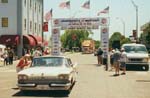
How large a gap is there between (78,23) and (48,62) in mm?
23590

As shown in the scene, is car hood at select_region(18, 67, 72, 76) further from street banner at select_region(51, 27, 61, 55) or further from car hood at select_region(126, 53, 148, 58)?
street banner at select_region(51, 27, 61, 55)

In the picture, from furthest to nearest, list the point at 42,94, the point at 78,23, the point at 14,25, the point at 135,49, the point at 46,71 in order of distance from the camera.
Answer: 1. the point at 14,25
2. the point at 78,23
3. the point at 135,49
4. the point at 42,94
5. the point at 46,71

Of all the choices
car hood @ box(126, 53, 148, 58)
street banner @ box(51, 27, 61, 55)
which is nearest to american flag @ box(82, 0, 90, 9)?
street banner @ box(51, 27, 61, 55)

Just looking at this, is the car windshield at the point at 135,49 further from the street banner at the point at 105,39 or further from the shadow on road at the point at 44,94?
the shadow on road at the point at 44,94

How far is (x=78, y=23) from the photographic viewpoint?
4172 cm

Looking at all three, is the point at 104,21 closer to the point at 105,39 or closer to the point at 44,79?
the point at 105,39

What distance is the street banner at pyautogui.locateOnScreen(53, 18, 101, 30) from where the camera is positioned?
40625 mm

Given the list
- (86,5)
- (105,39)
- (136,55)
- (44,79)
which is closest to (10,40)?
(86,5)

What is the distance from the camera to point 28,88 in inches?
643

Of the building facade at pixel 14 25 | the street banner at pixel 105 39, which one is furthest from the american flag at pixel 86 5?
the street banner at pixel 105 39

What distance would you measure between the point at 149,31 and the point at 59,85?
71248mm

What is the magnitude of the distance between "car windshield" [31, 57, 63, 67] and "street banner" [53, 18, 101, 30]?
2189 centimetres

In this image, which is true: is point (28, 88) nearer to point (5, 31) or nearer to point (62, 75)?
point (62, 75)

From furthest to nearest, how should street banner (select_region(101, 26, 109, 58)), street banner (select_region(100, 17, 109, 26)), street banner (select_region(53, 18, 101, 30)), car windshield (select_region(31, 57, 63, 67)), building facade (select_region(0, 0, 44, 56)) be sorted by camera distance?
building facade (select_region(0, 0, 44, 56)), street banner (select_region(53, 18, 101, 30)), street banner (select_region(100, 17, 109, 26)), street banner (select_region(101, 26, 109, 58)), car windshield (select_region(31, 57, 63, 67))
